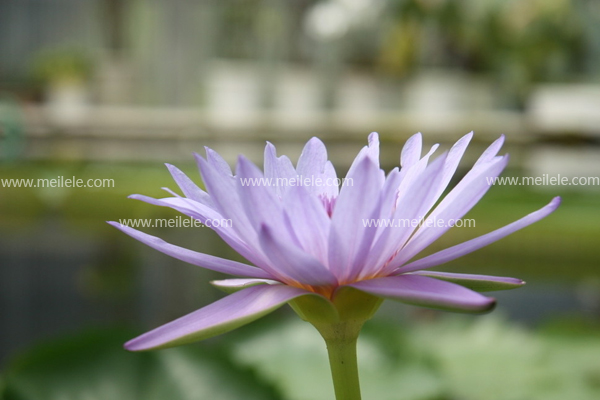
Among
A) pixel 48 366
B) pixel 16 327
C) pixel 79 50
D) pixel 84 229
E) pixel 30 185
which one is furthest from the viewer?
pixel 79 50

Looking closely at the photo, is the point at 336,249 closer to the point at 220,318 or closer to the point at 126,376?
the point at 220,318

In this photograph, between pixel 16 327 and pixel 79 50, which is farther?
pixel 79 50

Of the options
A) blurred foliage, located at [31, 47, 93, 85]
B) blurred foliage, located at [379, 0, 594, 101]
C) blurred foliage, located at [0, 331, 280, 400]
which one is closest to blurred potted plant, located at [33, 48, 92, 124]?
blurred foliage, located at [31, 47, 93, 85]

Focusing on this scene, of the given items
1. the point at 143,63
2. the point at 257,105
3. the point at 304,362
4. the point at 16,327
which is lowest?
the point at 16,327

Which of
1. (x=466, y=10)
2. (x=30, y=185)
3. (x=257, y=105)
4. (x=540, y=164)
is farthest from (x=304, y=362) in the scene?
(x=257, y=105)

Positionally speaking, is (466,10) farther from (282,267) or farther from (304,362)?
(282,267)

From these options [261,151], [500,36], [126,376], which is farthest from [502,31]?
[126,376]

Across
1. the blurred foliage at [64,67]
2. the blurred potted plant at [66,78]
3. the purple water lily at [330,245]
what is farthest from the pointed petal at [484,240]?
the blurred foliage at [64,67]
